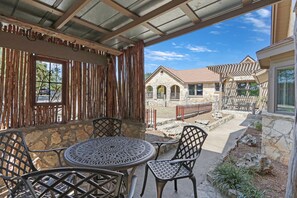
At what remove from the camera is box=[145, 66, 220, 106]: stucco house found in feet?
58.4

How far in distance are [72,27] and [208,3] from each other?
8.25 ft

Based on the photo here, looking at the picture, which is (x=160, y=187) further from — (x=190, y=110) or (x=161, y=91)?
(x=161, y=91)

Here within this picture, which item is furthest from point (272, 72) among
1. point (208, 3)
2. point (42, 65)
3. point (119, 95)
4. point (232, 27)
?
point (232, 27)

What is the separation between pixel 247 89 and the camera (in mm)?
15641

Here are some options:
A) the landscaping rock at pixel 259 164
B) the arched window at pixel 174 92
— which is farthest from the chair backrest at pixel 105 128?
the arched window at pixel 174 92

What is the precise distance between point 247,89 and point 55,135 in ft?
53.7

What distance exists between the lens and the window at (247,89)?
15803 millimetres

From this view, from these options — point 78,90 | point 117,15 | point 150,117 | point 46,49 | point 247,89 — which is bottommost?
point 150,117

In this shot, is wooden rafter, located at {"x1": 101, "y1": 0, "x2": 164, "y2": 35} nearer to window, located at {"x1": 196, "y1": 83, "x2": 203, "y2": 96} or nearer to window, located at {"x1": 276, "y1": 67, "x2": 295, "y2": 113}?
window, located at {"x1": 276, "y1": 67, "x2": 295, "y2": 113}

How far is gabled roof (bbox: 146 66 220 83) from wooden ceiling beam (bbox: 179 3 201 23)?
15.2 meters

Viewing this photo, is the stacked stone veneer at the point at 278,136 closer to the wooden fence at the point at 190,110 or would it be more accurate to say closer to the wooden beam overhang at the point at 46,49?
the wooden beam overhang at the point at 46,49

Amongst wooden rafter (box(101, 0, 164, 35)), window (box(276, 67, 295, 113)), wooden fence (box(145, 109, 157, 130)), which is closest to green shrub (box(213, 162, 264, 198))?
window (box(276, 67, 295, 113))

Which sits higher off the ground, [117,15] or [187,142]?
[117,15]

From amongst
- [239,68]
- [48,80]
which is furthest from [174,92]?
[48,80]
